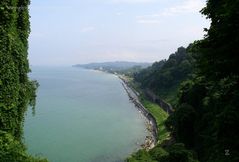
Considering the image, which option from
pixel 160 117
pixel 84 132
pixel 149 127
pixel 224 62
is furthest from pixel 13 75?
pixel 160 117

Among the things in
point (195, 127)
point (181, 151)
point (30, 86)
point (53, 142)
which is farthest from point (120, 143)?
point (30, 86)

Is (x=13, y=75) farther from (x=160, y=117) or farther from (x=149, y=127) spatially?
(x=160, y=117)

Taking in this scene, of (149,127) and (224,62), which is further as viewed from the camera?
(149,127)

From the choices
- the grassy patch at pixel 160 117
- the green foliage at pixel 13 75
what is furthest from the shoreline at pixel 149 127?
the green foliage at pixel 13 75

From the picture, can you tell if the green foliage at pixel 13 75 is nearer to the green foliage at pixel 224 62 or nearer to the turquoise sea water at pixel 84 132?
the green foliage at pixel 224 62

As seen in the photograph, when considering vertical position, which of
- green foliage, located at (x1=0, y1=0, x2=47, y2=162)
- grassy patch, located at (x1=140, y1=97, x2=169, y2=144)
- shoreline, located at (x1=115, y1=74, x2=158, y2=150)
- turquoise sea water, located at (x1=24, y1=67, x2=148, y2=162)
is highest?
green foliage, located at (x1=0, y1=0, x2=47, y2=162)

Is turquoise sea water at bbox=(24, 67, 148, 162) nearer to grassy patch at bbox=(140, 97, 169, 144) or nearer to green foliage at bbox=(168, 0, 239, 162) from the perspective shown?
grassy patch at bbox=(140, 97, 169, 144)

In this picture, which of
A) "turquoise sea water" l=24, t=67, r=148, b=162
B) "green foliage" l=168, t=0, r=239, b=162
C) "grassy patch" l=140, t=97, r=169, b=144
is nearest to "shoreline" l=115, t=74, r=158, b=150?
"grassy patch" l=140, t=97, r=169, b=144

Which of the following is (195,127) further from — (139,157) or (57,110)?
(57,110)
